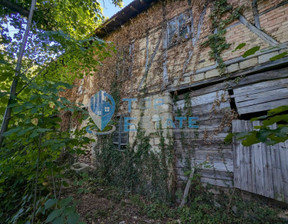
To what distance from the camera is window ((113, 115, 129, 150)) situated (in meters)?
4.37

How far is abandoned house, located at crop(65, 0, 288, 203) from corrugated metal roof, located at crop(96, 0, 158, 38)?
0.03 meters

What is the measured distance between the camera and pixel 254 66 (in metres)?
2.50

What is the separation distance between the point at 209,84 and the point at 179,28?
1.93 meters

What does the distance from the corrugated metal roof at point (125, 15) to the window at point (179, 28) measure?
1202 millimetres

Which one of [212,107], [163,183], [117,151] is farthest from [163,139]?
[117,151]

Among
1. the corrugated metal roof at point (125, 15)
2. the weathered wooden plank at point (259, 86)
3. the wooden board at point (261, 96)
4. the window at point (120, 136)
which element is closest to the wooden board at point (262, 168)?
the wooden board at point (261, 96)

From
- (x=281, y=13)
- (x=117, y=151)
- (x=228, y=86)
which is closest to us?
(x=281, y=13)

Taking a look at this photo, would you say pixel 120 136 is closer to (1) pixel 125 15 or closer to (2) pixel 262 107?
(2) pixel 262 107

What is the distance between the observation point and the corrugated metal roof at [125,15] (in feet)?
14.4

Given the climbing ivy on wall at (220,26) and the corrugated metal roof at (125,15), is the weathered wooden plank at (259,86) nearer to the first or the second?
the climbing ivy on wall at (220,26)

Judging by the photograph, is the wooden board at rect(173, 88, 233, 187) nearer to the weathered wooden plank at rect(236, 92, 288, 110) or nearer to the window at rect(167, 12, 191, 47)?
the weathered wooden plank at rect(236, 92, 288, 110)

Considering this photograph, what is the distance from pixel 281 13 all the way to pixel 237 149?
259 cm

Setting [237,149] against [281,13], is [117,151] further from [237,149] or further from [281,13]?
[281,13]

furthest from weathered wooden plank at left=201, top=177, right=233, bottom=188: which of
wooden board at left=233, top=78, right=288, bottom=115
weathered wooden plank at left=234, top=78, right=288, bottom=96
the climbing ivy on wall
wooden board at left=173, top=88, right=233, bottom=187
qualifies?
the climbing ivy on wall
